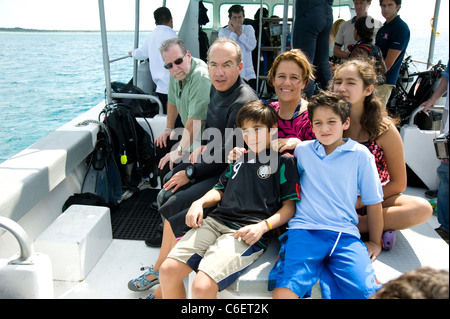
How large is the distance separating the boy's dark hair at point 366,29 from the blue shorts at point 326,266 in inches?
87.1

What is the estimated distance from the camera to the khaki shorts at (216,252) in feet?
5.26

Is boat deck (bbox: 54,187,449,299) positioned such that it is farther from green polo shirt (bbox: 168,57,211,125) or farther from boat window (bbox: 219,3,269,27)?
boat window (bbox: 219,3,269,27)

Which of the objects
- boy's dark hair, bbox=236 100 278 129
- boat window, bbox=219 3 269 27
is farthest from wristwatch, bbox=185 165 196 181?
boat window, bbox=219 3 269 27

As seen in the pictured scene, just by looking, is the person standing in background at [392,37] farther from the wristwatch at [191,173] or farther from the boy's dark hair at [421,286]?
the boy's dark hair at [421,286]

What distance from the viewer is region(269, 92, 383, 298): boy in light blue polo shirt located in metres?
1.51

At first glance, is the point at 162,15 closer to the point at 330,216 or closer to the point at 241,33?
the point at 241,33

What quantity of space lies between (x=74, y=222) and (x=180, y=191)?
0.78 m

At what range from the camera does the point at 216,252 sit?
5.46 ft

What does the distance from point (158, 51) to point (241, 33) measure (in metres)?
1.70

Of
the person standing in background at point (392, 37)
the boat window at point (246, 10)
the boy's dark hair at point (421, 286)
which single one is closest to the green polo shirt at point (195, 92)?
the person standing in background at point (392, 37)
